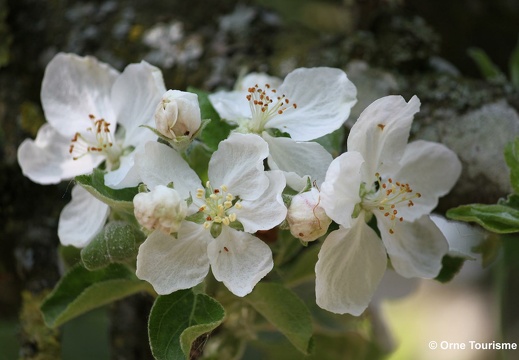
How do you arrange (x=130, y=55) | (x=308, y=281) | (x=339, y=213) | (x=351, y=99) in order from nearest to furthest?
(x=339, y=213)
(x=351, y=99)
(x=308, y=281)
(x=130, y=55)

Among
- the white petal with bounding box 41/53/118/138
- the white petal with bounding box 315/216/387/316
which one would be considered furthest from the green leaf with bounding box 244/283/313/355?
the white petal with bounding box 41/53/118/138

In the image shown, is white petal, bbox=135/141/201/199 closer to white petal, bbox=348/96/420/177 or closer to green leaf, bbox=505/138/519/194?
white petal, bbox=348/96/420/177

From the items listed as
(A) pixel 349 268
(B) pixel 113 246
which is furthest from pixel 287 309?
(B) pixel 113 246

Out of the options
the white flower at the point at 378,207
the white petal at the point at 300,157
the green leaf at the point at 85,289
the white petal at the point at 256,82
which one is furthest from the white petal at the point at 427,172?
the green leaf at the point at 85,289

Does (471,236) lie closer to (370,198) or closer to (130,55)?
(370,198)

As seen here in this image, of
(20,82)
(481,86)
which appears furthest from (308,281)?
(20,82)

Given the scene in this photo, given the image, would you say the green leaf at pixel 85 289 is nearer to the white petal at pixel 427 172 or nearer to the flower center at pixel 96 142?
the flower center at pixel 96 142
